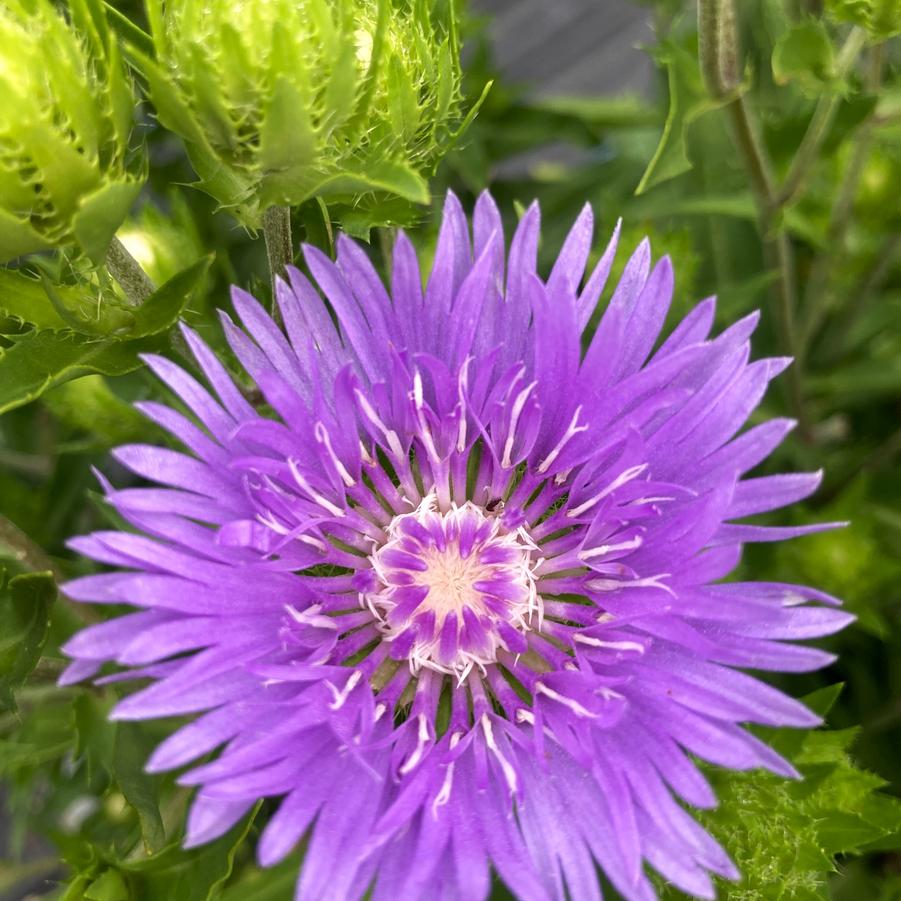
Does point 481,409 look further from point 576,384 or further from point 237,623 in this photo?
point 237,623

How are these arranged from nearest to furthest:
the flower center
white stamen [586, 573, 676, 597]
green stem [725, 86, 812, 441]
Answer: white stamen [586, 573, 676, 597]
the flower center
green stem [725, 86, 812, 441]

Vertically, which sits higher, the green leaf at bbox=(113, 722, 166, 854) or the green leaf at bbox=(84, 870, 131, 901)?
the green leaf at bbox=(113, 722, 166, 854)

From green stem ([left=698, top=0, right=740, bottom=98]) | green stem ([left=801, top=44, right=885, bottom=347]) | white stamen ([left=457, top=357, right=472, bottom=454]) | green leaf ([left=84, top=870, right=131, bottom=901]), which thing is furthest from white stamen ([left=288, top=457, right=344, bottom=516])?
green stem ([left=801, top=44, right=885, bottom=347])

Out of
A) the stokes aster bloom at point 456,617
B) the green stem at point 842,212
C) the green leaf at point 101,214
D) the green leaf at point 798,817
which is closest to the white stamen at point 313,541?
the stokes aster bloom at point 456,617

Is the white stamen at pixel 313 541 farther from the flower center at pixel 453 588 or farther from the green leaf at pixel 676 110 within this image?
the green leaf at pixel 676 110

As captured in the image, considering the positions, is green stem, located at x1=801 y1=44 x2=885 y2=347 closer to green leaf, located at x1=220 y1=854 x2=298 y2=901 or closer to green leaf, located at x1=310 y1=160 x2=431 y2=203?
green leaf, located at x1=310 y1=160 x2=431 y2=203

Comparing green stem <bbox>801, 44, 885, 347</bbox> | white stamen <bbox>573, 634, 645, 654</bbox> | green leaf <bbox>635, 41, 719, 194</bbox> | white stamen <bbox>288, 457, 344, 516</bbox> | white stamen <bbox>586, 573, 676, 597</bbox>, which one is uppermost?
green stem <bbox>801, 44, 885, 347</bbox>
